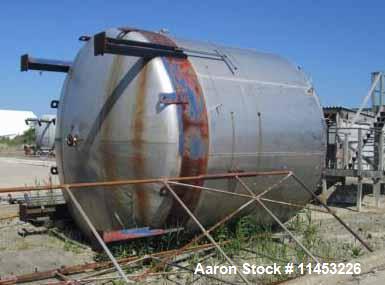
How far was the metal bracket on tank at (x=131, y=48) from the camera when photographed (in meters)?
6.14

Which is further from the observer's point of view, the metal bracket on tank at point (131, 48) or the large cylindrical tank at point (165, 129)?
the large cylindrical tank at point (165, 129)

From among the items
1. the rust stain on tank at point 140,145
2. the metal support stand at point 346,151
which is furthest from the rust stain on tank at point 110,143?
the metal support stand at point 346,151

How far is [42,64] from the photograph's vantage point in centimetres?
781

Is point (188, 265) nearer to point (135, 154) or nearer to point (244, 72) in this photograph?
point (135, 154)

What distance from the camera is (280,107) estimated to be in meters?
7.87

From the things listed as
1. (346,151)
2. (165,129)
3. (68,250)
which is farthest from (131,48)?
(346,151)

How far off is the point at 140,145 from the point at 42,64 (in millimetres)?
2326

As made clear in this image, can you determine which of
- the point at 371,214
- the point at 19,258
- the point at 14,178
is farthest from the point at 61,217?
the point at 14,178

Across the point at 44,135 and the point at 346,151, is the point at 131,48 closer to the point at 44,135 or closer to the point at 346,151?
the point at 346,151

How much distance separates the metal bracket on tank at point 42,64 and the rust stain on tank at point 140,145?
183 centimetres

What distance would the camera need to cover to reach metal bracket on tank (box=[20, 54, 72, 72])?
7.64m

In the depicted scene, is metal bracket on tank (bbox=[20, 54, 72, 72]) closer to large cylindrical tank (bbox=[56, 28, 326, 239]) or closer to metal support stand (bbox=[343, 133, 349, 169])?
large cylindrical tank (bbox=[56, 28, 326, 239])

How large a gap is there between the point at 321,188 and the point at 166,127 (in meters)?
8.59

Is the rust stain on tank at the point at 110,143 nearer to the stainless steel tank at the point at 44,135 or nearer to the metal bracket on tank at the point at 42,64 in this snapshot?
the metal bracket on tank at the point at 42,64
